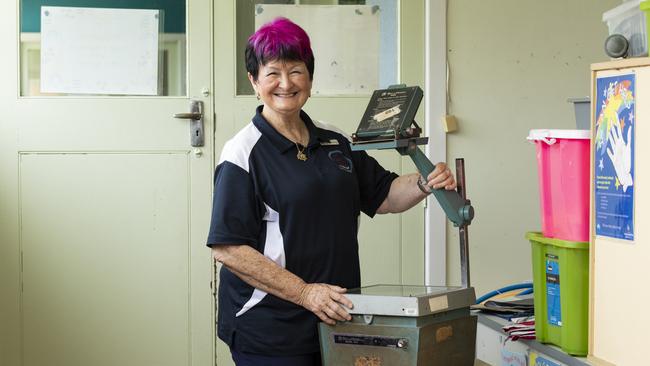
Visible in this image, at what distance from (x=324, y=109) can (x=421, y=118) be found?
397mm

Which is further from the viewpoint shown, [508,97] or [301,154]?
[508,97]

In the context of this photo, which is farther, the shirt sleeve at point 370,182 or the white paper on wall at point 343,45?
the white paper on wall at point 343,45

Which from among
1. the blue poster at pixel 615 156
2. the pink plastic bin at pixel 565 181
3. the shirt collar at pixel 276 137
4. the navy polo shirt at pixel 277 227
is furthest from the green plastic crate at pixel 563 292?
the shirt collar at pixel 276 137

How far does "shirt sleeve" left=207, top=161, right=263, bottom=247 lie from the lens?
6.76 feet

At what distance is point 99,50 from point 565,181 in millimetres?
2026

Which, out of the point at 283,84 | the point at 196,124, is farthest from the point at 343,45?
the point at 283,84

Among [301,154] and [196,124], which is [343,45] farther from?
[301,154]

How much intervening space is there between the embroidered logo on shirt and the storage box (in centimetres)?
72

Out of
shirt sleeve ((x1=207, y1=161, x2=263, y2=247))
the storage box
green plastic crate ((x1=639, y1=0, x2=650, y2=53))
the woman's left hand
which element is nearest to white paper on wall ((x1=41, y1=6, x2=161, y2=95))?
shirt sleeve ((x1=207, y1=161, x2=263, y2=247))

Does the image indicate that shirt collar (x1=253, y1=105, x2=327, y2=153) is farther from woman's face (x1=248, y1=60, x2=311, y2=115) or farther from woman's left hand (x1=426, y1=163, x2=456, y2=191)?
woman's left hand (x1=426, y1=163, x2=456, y2=191)

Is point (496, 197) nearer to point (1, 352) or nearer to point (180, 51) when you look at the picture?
point (180, 51)

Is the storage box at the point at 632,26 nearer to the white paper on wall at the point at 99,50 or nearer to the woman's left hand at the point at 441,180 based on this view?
the woman's left hand at the point at 441,180

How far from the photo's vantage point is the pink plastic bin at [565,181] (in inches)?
86.7

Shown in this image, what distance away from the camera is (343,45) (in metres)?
3.62
